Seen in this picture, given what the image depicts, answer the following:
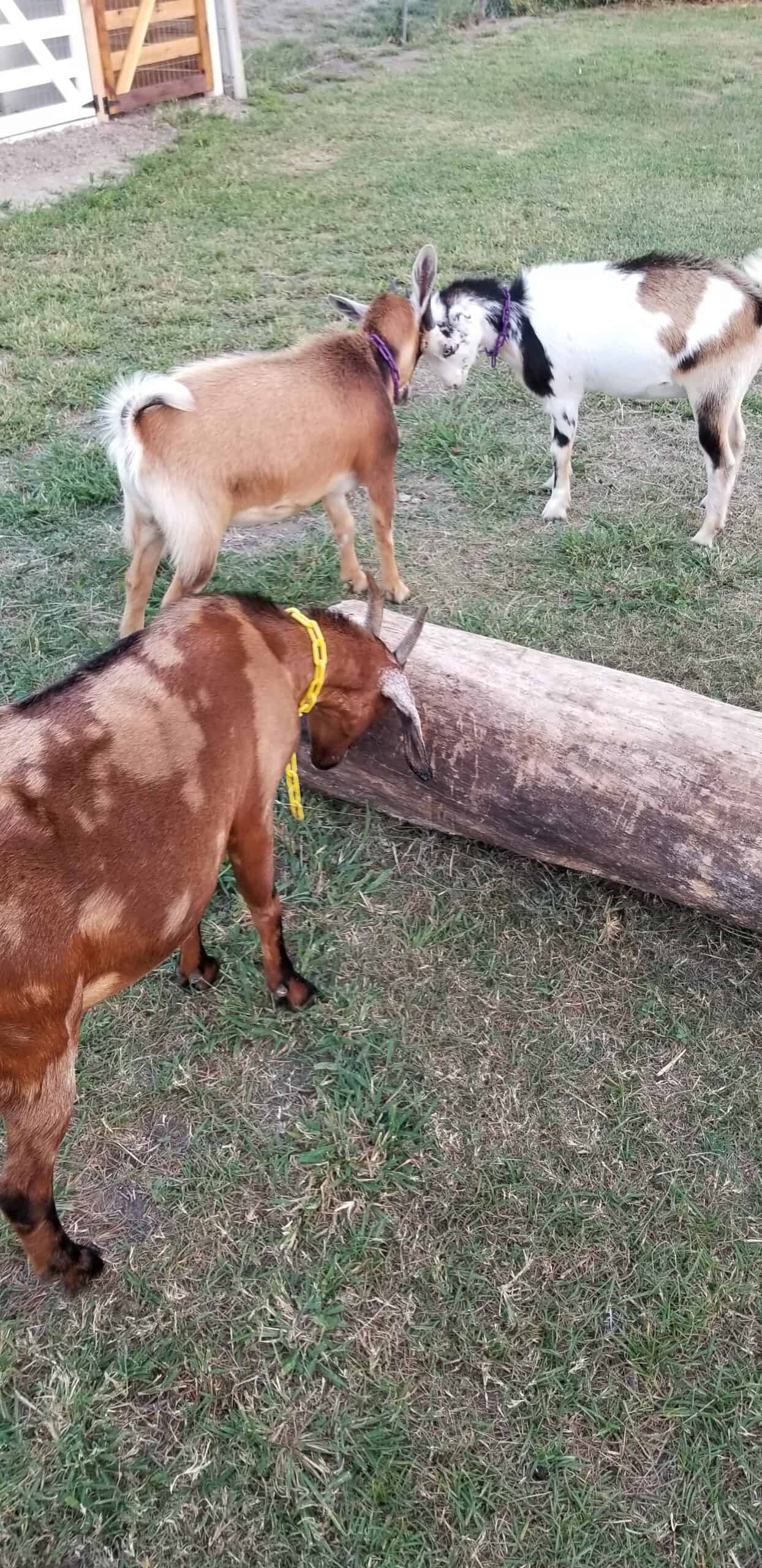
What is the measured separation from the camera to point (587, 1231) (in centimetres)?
255

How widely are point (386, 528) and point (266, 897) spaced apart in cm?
221

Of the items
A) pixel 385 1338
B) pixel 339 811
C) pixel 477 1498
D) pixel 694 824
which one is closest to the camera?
pixel 477 1498

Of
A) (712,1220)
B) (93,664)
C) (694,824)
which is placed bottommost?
(712,1220)

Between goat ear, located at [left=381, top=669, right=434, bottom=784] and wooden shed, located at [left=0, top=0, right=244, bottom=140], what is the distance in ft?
33.1

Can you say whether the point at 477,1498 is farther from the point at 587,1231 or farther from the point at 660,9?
the point at 660,9

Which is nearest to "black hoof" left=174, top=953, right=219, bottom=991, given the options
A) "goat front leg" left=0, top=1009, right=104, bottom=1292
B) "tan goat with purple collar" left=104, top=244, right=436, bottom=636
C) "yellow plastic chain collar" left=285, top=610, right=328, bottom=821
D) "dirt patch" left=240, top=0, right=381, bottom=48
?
"yellow plastic chain collar" left=285, top=610, right=328, bottom=821

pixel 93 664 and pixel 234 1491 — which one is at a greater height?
pixel 93 664

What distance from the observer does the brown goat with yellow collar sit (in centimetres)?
220

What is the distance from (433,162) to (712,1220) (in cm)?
1052

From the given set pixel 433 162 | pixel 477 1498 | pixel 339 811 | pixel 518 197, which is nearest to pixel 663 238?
pixel 518 197

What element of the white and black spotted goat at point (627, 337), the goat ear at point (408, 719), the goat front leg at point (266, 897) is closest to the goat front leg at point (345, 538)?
the white and black spotted goat at point (627, 337)

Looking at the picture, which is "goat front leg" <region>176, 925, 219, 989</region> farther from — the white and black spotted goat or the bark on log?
the white and black spotted goat

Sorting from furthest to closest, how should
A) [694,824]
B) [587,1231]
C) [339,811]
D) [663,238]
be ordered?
1. [663,238]
2. [339,811]
3. [694,824]
4. [587,1231]

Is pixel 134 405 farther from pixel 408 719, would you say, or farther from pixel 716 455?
pixel 716 455
